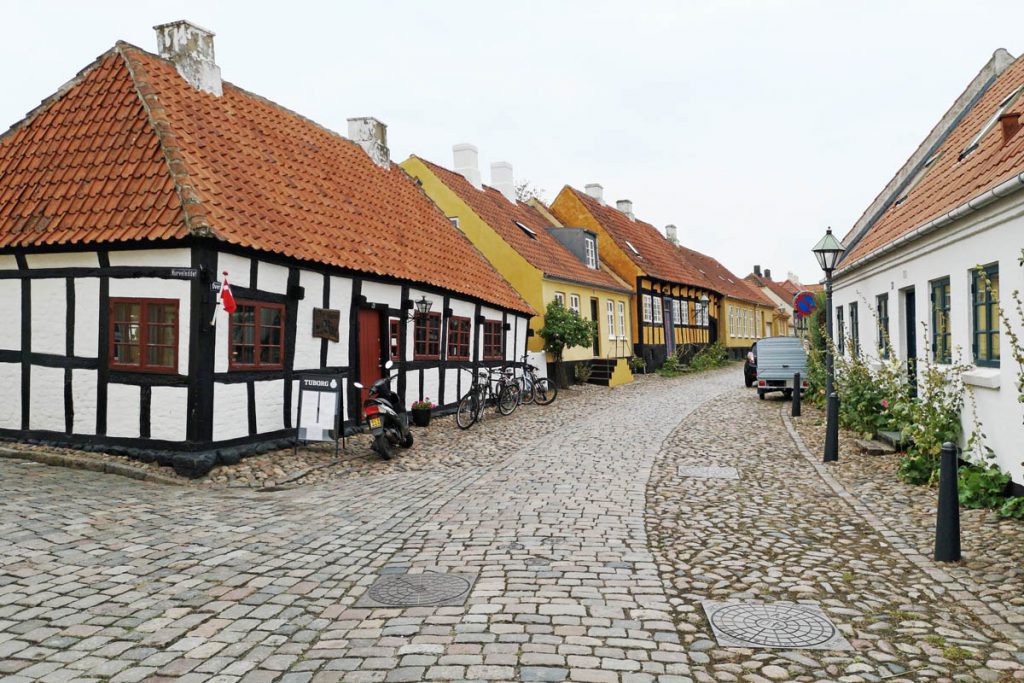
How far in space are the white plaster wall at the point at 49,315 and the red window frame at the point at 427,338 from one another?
20.2ft

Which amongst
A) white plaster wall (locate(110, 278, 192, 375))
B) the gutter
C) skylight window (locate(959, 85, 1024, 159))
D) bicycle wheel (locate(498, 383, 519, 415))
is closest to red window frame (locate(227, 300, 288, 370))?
white plaster wall (locate(110, 278, 192, 375))

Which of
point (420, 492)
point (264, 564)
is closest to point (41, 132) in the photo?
point (420, 492)

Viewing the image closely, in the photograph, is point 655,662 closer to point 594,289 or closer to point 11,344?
point 11,344

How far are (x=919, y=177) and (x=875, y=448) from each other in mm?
6259

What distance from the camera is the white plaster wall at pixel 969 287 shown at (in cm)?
717

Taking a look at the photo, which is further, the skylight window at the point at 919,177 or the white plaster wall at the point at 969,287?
the skylight window at the point at 919,177

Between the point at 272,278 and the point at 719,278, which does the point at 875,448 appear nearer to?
the point at 272,278

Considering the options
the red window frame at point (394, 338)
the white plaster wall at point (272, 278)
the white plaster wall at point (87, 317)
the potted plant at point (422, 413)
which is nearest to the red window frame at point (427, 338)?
the red window frame at point (394, 338)

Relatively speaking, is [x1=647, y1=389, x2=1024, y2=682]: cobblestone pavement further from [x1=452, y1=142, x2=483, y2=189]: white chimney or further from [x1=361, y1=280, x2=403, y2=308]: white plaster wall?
[x1=452, y1=142, x2=483, y2=189]: white chimney

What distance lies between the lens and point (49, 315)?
34.2ft

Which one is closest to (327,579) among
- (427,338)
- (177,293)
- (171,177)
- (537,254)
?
(177,293)

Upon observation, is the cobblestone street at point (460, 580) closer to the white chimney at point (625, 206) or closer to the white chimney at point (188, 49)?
the white chimney at point (188, 49)

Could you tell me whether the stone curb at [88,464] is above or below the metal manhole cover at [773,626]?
above

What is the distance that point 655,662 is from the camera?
3.98m
